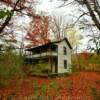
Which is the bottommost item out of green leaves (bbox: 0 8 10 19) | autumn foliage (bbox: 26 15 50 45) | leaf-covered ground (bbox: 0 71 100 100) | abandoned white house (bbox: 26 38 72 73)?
leaf-covered ground (bbox: 0 71 100 100)

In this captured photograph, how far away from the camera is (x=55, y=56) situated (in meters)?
40.4

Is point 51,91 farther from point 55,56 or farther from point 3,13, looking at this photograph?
point 55,56

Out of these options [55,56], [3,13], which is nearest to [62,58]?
[55,56]

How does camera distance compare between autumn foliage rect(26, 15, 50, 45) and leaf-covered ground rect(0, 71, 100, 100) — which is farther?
autumn foliage rect(26, 15, 50, 45)

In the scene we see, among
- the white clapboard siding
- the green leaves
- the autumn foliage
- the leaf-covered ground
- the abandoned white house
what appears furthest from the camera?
the autumn foliage

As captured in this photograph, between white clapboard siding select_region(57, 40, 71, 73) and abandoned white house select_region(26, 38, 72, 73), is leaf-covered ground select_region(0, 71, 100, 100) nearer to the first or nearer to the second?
abandoned white house select_region(26, 38, 72, 73)

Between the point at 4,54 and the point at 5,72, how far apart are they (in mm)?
1566

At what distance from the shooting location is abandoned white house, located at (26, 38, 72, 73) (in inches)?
1561

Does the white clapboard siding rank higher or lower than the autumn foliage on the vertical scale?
lower

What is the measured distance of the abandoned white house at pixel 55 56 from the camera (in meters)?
39.7

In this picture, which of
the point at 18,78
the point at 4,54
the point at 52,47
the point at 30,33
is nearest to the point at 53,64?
the point at 52,47

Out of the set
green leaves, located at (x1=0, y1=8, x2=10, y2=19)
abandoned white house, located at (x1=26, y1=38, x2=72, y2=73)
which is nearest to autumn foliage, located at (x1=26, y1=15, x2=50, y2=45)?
abandoned white house, located at (x1=26, y1=38, x2=72, y2=73)

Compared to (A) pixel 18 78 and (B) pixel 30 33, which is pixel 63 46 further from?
(A) pixel 18 78

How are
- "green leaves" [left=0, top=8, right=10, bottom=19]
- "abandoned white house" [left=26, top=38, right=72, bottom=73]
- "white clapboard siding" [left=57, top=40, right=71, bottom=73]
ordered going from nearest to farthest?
"green leaves" [left=0, top=8, right=10, bottom=19] → "abandoned white house" [left=26, top=38, right=72, bottom=73] → "white clapboard siding" [left=57, top=40, right=71, bottom=73]
